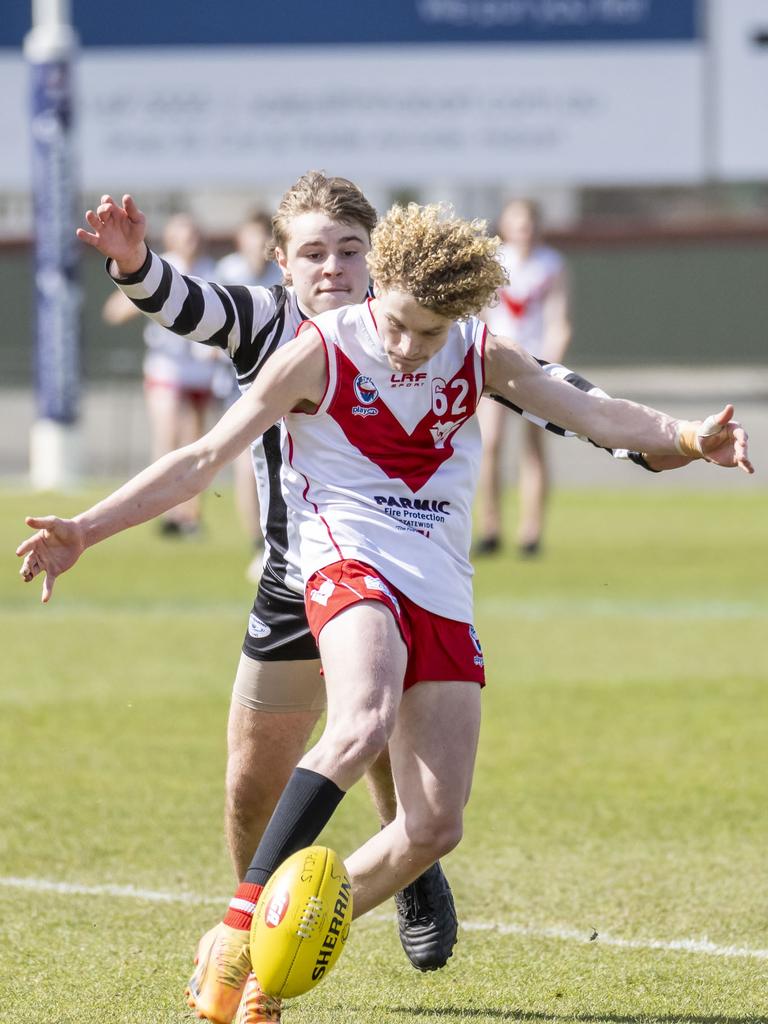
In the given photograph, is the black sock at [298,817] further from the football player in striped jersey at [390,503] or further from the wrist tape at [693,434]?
the wrist tape at [693,434]

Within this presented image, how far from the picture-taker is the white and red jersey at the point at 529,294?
13484 millimetres

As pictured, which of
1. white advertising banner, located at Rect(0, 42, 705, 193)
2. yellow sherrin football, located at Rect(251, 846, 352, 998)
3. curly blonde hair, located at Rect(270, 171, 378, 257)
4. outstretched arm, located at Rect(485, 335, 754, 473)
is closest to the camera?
yellow sherrin football, located at Rect(251, 846, 352, 998)

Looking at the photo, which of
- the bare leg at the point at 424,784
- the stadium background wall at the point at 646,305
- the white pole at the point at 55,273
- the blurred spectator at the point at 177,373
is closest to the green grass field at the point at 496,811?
the bare leg at the point at 424,784

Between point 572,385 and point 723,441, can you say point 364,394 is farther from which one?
point 723,441

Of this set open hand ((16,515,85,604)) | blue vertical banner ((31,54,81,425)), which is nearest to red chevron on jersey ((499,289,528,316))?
blue vertical banner ((31,54,81,425))

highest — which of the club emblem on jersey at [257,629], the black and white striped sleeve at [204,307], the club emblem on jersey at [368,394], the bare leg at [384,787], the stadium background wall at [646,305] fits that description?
the black and white striped sleeve at [204,307]

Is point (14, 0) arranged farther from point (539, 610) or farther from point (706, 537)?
point (539, 610)

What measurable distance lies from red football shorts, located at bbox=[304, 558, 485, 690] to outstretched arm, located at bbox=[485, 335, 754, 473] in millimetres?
605

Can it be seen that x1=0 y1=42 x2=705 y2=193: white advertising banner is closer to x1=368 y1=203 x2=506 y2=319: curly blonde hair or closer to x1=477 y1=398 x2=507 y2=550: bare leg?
x1=477 y1=398 x2=507 y2=550: bare leg

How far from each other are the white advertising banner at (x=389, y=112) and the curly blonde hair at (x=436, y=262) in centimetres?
2092

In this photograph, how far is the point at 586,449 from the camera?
26.1 meters

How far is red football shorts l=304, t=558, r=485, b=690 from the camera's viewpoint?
4.29 metres

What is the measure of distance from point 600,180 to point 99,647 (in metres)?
16.3

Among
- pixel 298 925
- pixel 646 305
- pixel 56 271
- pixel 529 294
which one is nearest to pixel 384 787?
pixel 298 925
